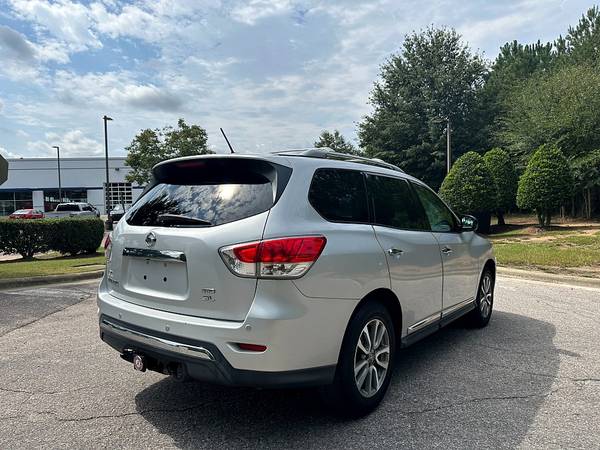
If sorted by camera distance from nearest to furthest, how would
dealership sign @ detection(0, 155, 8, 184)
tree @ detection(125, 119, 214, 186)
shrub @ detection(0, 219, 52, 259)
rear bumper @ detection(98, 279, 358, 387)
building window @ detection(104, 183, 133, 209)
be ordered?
rear bumper @ detection(98, 279, 358, 387) < dealership sign @ detection(0, 155, 8, 184) < shrub @ detection(0, 219, 52, 259) < tree @ detection(125, 119, 214, 186) < building window @ detection(104, 183, 133, 209)

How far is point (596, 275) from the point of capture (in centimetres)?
903

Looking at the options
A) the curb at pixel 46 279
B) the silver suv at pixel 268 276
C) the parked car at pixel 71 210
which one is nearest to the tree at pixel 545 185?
the curb at pixel 46 279

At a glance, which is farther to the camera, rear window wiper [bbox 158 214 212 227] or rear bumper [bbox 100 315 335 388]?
rear window wiper [bbox 158 214 212 227]

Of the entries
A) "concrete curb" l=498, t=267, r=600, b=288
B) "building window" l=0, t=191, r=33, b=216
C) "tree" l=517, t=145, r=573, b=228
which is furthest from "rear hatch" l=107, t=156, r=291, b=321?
Result: "building window" l=0, t=191, r=33, b=216

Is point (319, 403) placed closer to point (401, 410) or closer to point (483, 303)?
point (401, 410)

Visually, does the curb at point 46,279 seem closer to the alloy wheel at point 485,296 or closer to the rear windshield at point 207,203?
the rear windshield at point 207,203

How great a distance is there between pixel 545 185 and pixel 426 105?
61.8ft

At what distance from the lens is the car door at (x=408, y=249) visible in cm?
368

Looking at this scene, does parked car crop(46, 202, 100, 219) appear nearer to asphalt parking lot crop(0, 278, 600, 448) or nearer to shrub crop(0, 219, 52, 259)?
shrub crop(0, 219, 52, 259)

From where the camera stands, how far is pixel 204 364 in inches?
111

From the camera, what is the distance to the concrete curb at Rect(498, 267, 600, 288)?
340 inches

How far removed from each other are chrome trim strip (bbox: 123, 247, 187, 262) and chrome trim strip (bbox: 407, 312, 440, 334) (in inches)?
78.0

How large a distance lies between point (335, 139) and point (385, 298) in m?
42.8

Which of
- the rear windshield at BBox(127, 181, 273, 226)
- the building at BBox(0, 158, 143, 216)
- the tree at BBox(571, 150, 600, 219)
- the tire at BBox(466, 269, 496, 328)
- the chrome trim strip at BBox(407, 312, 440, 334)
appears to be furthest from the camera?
the building at BBox(0, 158, 143, 216)
